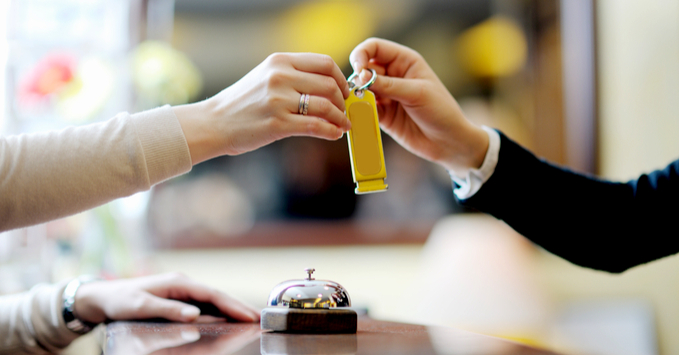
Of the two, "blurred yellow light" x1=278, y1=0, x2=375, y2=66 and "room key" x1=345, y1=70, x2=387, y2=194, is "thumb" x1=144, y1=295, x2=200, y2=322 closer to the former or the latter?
"room key" x1=345, y1=70, x2=387, y2=194

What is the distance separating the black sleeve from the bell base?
0.50m

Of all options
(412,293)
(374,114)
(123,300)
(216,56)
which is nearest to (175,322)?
(123,300)

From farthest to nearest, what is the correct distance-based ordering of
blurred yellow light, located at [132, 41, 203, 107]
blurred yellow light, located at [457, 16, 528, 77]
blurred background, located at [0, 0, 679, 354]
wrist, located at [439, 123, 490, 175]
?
1. blurred yellow light, located at [457, 16, 528, 77]
2. blurred background, located at [0, 0, 679, 354]
3. blurred yellow light, located at [132, 41, 203, 107]
4. wrist, located at [439, 123, 490, 175]

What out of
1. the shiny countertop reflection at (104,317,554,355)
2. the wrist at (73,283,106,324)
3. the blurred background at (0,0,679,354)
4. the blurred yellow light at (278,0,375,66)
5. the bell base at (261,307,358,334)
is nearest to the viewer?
the shiny countertop reflection at (104,317,554,355)

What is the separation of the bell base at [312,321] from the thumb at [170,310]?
0.20 m

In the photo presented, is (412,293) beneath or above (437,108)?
beneath

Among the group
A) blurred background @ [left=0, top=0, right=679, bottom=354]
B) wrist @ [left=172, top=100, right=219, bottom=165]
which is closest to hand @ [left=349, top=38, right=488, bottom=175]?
wrist @ [left=172, top=100, right=219, bottom=165]

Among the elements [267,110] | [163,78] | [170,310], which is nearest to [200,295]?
[170,310]

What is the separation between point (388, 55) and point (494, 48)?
6.41 feet

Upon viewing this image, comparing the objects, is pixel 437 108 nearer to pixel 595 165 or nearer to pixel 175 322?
pixel 175 322

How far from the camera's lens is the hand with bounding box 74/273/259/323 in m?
0.86

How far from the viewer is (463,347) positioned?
1.92 ft

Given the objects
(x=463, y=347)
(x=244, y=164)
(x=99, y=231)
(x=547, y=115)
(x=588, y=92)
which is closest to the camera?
(x=463, y=347)

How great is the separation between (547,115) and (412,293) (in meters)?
1.06
